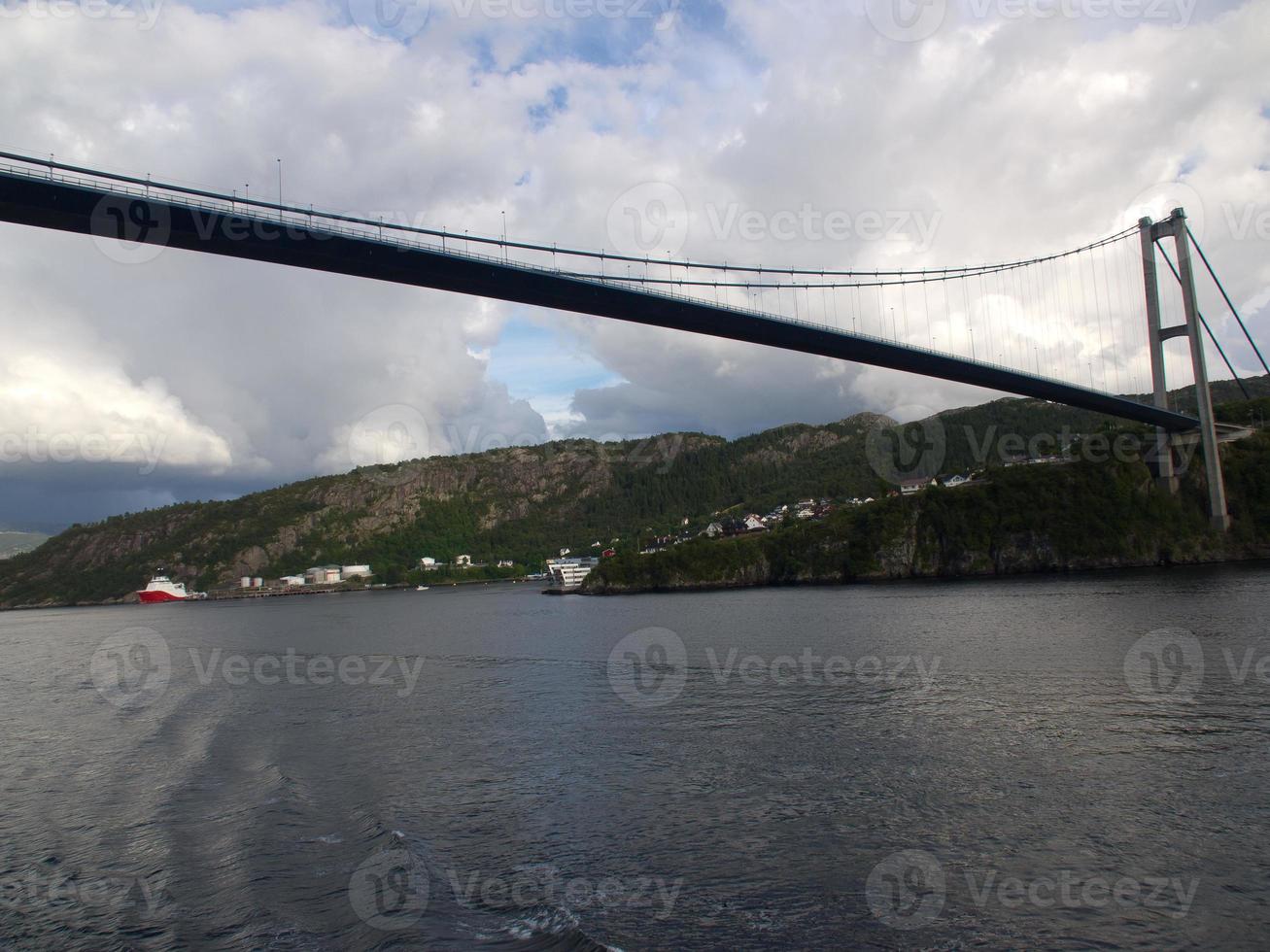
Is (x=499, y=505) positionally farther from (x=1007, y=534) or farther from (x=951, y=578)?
(x=1007, y=534)

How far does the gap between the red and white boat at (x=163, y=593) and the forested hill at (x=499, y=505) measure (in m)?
6.14

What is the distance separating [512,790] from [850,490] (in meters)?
98.1

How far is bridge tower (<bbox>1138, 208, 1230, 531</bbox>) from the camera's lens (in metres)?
43.1

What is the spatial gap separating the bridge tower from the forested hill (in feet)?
176

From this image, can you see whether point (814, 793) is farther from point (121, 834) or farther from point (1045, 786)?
point (121, 834)

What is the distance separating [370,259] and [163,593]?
111 meters

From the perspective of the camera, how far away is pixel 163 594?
11062cm

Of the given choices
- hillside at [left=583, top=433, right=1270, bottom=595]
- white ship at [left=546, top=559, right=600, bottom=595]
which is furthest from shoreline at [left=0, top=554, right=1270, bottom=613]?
white ship at [left=546, top=559, right=600, bottom=595]


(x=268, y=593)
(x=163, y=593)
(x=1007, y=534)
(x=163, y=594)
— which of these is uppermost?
(x=163, y=593)

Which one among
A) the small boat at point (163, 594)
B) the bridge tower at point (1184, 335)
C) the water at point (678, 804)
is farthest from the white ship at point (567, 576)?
the small boat at point (163, 594)

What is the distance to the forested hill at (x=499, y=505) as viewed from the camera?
389 feet

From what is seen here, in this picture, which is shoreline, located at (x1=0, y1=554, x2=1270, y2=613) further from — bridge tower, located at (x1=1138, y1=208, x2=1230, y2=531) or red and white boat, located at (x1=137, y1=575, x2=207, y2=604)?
red and white boat, located at (x1=137, y1=575, x2=207, y2=604)

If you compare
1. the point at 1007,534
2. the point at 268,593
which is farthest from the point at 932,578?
the point at 268,593

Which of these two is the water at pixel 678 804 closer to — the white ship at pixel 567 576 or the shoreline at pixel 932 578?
the shoreline at pixel 932 578
